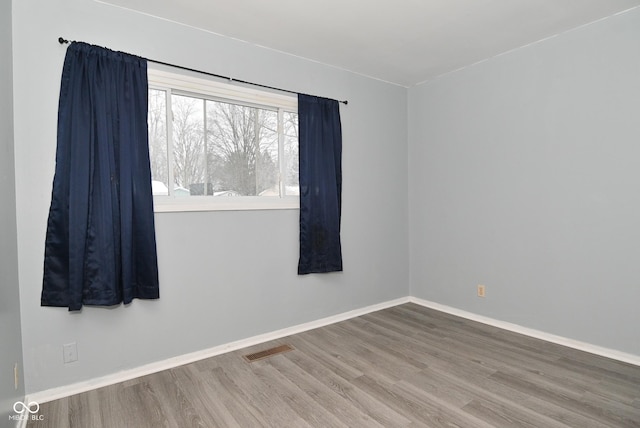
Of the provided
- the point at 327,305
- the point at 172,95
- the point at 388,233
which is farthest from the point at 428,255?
the point at 172,95

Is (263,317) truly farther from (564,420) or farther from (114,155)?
(564,420)

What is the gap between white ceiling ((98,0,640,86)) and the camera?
7.77 ft

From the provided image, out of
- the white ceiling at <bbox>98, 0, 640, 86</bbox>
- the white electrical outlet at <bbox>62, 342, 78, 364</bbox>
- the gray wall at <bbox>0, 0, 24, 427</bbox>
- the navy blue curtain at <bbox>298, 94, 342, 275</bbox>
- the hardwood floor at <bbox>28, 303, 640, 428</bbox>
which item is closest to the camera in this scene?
the gray wall at <bbox>0, 0, 24, 427</bbox>

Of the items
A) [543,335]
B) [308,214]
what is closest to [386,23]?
[308,214]

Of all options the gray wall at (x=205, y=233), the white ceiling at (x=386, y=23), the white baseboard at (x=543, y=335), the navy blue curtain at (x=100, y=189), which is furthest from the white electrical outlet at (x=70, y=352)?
the white baseboard at (x=543, y=335)

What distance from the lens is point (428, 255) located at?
3.94 metres

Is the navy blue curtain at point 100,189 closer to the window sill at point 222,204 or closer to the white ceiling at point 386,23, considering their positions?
the window sill at point 222,204

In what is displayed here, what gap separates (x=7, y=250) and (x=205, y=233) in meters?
1.18

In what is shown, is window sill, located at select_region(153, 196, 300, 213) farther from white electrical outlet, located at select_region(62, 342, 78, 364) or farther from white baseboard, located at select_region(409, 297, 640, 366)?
white baseboard, located at select_region(409, 297, 640, 366)

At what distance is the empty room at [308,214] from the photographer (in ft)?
6.80

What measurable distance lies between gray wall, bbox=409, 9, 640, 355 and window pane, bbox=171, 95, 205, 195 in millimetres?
2471

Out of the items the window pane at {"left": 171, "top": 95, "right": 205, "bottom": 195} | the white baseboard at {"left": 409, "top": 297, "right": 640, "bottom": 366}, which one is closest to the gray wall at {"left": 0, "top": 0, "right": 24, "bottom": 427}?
the window pane at {"left": 171, "top": 95, "right": 205, "bottom": 195}

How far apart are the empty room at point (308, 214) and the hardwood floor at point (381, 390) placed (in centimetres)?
2

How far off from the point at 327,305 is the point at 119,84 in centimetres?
254
